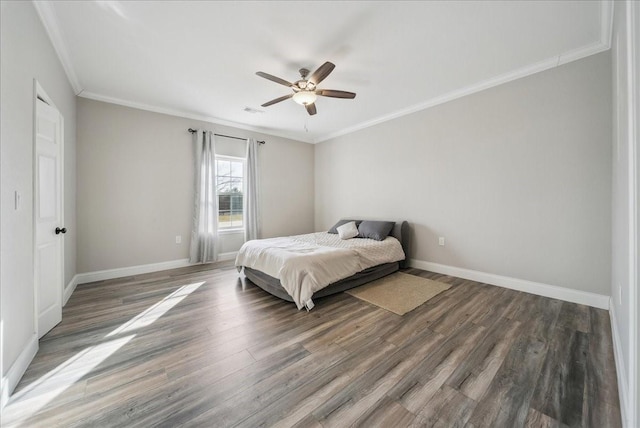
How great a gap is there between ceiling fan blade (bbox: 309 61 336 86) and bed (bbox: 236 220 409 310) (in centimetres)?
200

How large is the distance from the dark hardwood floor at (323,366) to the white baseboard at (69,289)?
0.34 feet

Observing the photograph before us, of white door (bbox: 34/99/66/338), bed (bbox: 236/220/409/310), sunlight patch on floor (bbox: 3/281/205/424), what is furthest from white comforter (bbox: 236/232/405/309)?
white door (bbox: 34/99/66/338)

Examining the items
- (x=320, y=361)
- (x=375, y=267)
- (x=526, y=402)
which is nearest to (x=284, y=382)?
(x=320, y=361)

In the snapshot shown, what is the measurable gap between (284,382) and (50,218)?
264 centimetres

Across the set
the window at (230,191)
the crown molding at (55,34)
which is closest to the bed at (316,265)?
the window at (230,191)

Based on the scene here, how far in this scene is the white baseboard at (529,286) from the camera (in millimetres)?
2572

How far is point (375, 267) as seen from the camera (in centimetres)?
352

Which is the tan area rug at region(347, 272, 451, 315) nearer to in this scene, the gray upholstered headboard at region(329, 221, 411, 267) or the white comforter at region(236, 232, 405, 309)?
the white comforter at region(236, 232, 405, 309)

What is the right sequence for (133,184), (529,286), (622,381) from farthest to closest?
(133,184) < (529,286) < (622,381)

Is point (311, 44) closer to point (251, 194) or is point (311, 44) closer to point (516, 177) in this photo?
point (516, 177)

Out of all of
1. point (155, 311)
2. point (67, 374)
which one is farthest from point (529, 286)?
point (67, 374)

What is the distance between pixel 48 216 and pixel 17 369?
4.30 ft

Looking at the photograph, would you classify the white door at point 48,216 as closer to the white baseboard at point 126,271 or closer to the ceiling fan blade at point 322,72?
the white baseboard at point 126,271

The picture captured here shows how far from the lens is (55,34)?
227 cm
